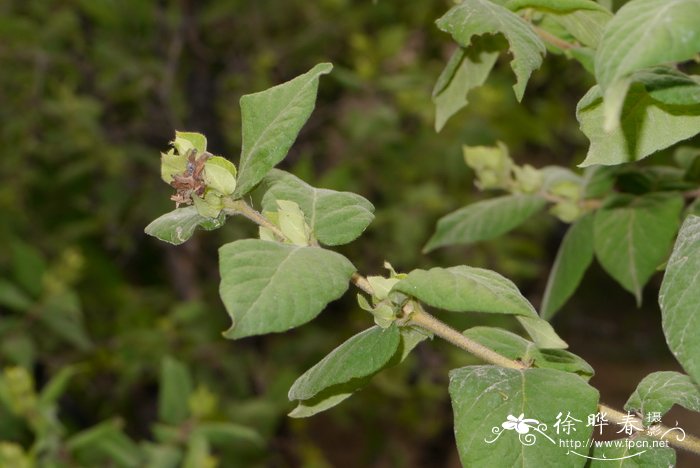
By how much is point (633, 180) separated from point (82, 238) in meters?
1.79

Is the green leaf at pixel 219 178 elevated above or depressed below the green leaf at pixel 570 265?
above

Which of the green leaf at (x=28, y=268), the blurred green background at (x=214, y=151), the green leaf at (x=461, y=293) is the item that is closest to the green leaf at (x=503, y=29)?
the green leaf at (x=461, y=293)

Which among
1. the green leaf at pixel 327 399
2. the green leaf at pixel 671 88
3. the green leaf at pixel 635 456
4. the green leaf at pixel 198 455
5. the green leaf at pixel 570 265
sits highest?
the green leaf at pixel 671 88

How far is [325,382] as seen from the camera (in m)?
0.42

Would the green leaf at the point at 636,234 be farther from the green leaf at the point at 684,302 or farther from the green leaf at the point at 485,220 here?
the green leaf at the point at 684,302

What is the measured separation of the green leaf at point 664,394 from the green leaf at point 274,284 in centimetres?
19

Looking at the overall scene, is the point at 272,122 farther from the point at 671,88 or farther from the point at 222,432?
the point at 222,432

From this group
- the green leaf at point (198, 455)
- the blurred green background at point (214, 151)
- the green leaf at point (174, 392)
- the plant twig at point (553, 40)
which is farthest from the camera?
the blurred green background at point (214, 151)

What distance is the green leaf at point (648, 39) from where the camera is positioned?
313 millimetres

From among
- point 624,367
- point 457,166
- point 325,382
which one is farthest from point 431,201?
point 624,367

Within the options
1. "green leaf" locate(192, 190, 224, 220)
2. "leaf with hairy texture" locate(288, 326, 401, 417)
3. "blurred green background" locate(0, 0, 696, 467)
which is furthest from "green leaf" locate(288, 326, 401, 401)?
"blurred green background" locate(0, 0, 696, 467)

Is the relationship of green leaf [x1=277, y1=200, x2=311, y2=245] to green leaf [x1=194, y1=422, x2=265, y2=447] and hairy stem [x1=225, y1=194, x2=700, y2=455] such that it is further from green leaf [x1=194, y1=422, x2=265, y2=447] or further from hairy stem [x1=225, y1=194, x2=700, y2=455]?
green leaf [x1=194, y1=422, x2=265, y2=447]

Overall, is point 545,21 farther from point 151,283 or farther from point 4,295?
point 151,283

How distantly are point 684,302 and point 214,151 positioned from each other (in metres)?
1.51
